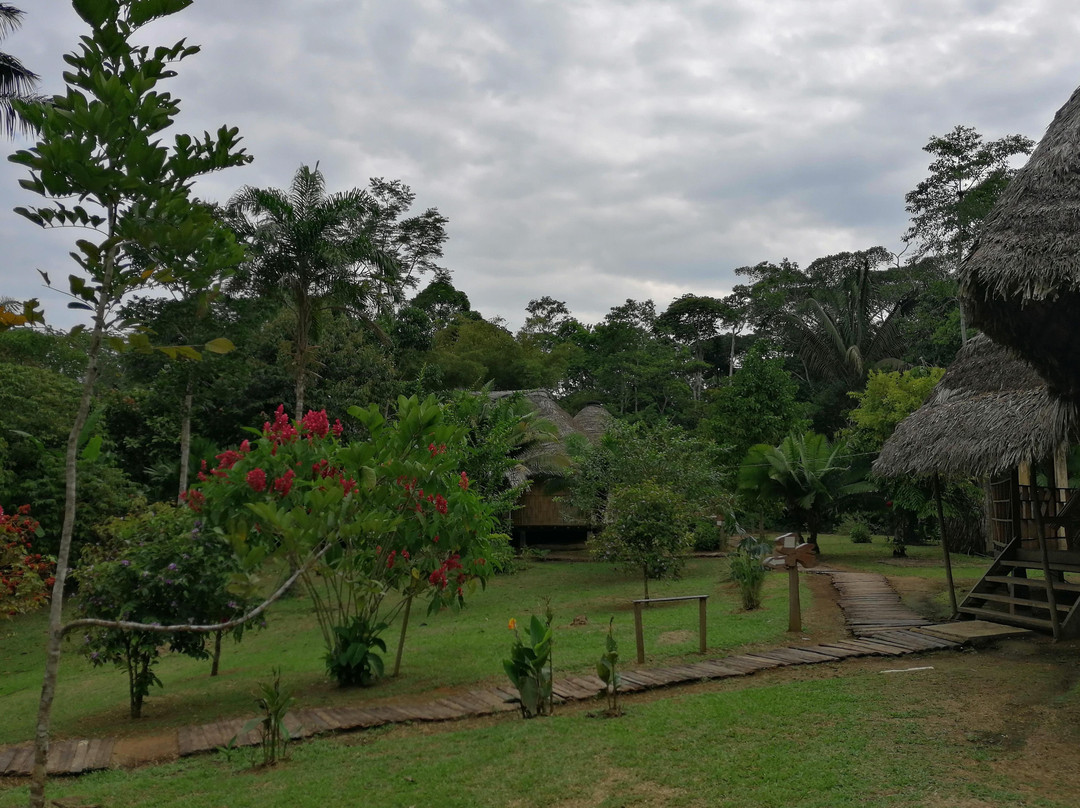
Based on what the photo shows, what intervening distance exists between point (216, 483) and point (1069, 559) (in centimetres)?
912

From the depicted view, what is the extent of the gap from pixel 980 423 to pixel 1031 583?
1.93 meters

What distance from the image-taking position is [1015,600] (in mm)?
9266

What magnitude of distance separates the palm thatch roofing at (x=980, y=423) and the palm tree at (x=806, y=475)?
7.26 metres

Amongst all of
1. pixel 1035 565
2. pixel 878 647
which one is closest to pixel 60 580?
pixel 878 647

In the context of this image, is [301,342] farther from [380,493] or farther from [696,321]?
[696,321]

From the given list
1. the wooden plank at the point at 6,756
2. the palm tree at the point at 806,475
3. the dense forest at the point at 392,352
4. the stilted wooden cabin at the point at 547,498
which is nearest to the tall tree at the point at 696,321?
the dense forest at the point at 392,352

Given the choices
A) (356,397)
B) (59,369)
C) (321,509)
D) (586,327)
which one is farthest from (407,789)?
(586,327)

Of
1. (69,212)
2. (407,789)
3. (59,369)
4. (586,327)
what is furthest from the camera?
(586,327)

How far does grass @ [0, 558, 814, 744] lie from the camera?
744 cm

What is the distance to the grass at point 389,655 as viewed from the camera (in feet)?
24.4

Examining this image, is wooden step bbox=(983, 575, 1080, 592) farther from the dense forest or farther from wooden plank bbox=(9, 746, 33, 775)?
wooden plank bbox=(9, 746, 33, 775)

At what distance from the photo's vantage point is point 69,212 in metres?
3.73

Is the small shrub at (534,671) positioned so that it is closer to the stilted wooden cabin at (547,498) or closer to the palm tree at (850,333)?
the stilted wooden cabin at (547,498)

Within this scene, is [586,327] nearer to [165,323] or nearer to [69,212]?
[165,323]
